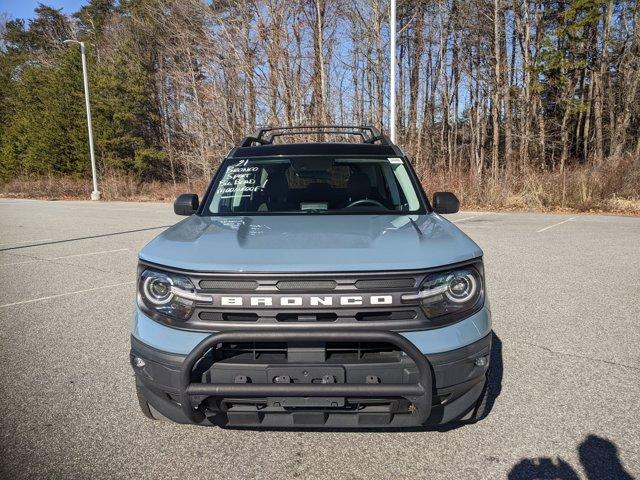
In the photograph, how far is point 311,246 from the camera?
2266 millimetres

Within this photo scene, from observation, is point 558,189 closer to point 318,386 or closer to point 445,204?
point 445,204

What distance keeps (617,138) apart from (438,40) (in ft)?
44.0

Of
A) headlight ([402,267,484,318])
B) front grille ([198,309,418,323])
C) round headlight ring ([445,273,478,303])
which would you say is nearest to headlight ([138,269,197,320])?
front grille ([198,309,418,323])

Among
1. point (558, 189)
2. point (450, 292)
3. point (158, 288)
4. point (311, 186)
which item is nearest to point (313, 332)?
point (450, 292)

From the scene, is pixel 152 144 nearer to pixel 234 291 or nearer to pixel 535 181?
pixel 535 181

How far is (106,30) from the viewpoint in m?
44.3

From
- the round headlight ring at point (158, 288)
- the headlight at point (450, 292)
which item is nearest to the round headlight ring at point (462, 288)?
the headlight at point (450, 292)

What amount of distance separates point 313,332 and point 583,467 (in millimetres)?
1590

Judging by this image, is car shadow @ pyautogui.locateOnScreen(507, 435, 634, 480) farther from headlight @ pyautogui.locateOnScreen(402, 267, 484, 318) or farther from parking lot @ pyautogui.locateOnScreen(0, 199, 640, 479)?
headlight @ pyautogui.locateOnScreen(402, 267, 484, 318)

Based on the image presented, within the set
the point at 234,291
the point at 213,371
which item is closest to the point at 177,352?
the point at 213,371

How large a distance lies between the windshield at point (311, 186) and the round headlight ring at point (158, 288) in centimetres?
109

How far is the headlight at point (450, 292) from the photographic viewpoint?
2.13 meters

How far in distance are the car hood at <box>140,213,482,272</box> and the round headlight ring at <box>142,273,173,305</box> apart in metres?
0.08

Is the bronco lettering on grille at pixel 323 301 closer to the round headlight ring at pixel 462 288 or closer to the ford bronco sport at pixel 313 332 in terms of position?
the ford bronco sport at pixel 313 332
